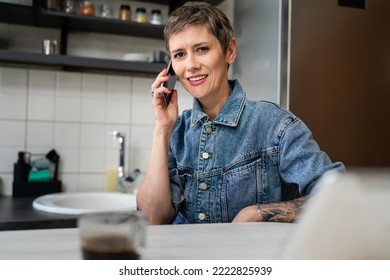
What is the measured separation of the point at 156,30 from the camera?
5.02ft

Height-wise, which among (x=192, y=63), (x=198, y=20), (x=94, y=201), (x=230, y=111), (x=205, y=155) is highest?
(x=198, y=20)

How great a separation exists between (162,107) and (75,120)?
74cm

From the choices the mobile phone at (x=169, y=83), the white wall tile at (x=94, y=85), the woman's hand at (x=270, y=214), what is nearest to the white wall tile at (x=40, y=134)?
the white wall tile at (x=94, y=85)

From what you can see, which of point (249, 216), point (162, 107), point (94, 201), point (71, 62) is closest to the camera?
point (249, 216)

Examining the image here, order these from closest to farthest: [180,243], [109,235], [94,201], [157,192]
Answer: [109,235]
[180,243]
[157,192]
[94,201]

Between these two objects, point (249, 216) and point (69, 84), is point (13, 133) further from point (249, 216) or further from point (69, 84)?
point (249, 216)

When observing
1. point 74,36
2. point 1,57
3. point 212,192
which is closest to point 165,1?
point 74,36

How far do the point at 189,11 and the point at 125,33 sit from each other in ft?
2.56

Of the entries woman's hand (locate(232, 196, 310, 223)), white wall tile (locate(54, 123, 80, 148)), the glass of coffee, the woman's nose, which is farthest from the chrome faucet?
the glass of coffee

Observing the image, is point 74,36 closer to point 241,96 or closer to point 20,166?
→ point 20,166

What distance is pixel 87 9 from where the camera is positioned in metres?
1.44

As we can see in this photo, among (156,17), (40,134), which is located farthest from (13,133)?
(156,17)

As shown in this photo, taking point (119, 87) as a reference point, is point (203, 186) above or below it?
below

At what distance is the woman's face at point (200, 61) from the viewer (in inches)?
34.6
